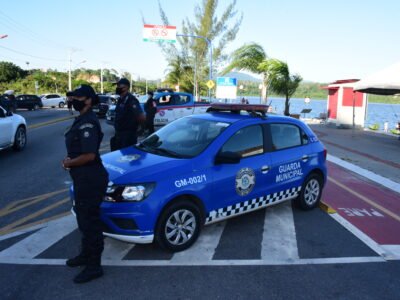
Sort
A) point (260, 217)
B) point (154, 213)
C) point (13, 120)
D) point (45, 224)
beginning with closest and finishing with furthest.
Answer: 1. point (154, 213)
2. point (45, 224)
3. point (260, 217)
4. point (13, 120)

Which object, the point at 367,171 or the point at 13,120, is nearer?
the point at 367,171

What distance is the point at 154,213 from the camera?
3.98 meters

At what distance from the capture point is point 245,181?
4.82 metres

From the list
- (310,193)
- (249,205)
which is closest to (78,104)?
(249,205)

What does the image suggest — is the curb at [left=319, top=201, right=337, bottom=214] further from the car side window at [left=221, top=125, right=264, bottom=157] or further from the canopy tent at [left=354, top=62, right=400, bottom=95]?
the canopy tent at [left=354, top=62, right=400, bottom=95]

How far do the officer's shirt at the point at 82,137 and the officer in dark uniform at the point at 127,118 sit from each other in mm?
3093

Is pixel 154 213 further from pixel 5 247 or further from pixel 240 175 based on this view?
pixel 5 247

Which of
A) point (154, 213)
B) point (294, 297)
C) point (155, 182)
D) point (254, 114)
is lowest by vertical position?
point (294, 297)

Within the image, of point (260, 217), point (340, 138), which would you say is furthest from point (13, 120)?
point (340, 138)

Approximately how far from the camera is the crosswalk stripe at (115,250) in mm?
4242

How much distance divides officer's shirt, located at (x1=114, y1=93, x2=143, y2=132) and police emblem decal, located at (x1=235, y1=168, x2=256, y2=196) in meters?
2.70

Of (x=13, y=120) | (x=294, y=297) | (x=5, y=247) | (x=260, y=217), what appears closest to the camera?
(x=294, y=297)

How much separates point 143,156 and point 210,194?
1023 millimetres

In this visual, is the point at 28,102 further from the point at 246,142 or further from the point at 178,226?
the point at 178,226
